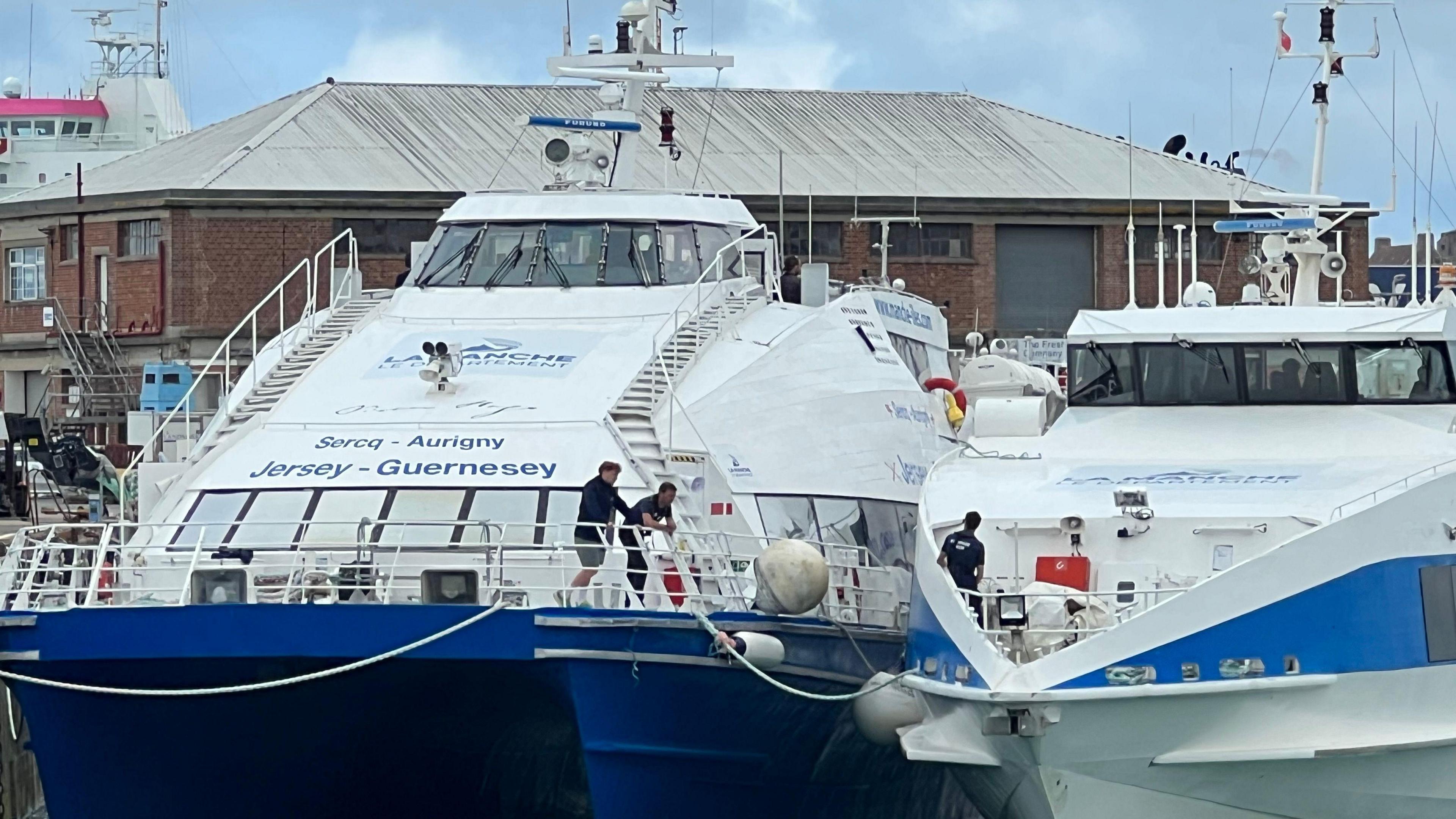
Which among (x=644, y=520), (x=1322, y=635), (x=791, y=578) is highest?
(x=644, y=520)

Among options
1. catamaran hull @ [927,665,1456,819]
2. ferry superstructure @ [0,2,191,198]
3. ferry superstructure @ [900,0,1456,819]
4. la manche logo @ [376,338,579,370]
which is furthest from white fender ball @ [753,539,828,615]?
ferry superstructure @ [0,2,191,198]

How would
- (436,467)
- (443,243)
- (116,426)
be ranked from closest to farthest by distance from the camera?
(436,467) < (443,243) < (116,426)

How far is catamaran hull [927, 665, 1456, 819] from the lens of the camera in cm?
1537

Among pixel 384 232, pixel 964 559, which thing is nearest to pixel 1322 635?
pixel 964 559

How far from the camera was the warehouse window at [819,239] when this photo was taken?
4712 centimetres

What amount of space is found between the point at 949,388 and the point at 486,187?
70.9ft

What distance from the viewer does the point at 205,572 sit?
57.5 ft

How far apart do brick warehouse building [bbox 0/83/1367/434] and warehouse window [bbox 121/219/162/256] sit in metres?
0.05

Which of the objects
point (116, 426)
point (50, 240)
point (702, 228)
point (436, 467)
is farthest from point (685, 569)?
point (50, 240)

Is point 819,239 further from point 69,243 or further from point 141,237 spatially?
point 69,243

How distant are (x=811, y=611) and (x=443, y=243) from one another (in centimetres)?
670

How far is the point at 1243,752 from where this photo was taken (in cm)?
1533

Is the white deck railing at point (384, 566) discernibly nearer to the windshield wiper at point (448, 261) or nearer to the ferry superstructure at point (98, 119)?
the windshield wiper at point (448, 261)

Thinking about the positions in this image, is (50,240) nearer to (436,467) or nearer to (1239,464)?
(436,467)
